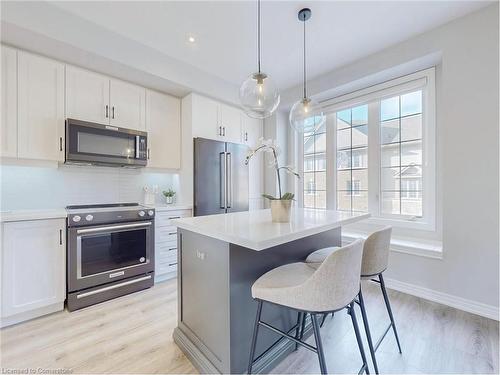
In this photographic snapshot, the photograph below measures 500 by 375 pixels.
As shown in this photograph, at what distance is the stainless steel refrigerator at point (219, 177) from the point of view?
10.2 ft

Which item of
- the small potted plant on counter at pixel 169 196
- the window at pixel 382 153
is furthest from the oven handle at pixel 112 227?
the window at pixel 382 153

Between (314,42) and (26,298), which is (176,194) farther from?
(314,42)

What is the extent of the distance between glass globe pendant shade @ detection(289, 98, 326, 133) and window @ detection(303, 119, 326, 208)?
1518 millimetres

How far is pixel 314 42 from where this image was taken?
2572mm

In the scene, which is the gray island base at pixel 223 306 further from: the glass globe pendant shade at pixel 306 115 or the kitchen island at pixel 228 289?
the glass globe pendant shade at pixel 306 115

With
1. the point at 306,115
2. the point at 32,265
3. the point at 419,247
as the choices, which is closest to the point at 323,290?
the point at 306,115

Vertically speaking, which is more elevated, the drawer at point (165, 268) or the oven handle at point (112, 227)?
the oven handle at point (112, 227)

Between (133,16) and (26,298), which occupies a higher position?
(133,16)

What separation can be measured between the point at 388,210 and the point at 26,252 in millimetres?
3895

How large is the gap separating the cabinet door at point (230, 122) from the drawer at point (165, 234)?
155cm

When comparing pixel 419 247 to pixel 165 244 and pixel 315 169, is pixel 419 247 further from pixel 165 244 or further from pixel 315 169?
pixel 165 244

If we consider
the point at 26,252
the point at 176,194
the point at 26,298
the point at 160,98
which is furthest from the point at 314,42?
the point at 26,298

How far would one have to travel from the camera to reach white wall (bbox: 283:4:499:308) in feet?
6.63

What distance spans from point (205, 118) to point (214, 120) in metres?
0.15
